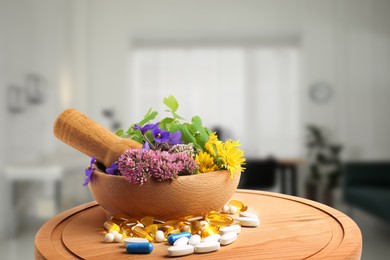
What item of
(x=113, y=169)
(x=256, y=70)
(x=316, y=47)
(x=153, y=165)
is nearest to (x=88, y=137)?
(x=113, y=169)

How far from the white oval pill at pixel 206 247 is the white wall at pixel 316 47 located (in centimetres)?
485

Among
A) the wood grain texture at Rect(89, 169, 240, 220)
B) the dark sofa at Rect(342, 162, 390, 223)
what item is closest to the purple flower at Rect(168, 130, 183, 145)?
the wood grain texture at Rect(89, 169, 240, 220)

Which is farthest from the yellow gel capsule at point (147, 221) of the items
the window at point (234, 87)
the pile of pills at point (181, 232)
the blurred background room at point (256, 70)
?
the window at point (234, 87)

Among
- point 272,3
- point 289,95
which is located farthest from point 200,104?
point 272,3

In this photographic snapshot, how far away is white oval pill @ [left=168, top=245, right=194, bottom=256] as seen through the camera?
0.69 metres

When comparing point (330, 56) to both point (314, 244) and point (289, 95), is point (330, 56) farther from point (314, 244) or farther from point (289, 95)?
point (314, 244)

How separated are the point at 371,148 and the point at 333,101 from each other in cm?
72

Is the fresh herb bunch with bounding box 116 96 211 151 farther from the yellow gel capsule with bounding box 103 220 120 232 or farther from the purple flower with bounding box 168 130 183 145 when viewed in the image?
the yellow gel capsule with bounding box 103 220 120 232

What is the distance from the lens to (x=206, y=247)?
71cm

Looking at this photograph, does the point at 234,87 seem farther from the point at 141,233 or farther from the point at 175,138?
the point at 141,233

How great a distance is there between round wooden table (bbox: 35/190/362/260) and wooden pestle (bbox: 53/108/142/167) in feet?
0.45

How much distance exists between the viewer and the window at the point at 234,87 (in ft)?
18.1

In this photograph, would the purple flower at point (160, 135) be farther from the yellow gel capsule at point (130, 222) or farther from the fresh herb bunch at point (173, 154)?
the yellow gel capsule at point (130, 222)

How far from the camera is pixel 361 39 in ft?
18.0
